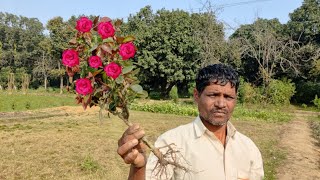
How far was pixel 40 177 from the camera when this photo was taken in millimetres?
6500

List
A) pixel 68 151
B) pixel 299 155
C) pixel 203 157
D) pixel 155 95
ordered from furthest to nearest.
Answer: pixel 155 95 → pixel 299 155 → pixel 68 151 → pixel 203 157

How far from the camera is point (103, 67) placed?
1.90 metres

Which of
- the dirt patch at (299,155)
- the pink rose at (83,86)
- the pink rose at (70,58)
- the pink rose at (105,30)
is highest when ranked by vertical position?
the pink rose at (105,30)

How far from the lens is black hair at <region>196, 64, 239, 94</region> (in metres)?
2.27

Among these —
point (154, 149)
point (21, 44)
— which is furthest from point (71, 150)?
point (21, 44)

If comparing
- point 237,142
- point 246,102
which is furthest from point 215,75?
point 246,102

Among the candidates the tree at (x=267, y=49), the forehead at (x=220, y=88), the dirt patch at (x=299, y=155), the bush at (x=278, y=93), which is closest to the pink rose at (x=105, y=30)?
the forehead at (x=220, y=88)

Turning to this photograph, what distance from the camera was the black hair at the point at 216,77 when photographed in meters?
2.27

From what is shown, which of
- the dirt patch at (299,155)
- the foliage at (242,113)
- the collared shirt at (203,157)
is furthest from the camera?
the foliage at (242,113)

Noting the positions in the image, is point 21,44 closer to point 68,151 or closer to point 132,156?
point 68,151

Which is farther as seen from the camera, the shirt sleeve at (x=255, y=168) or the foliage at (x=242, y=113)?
the foliage at (x=242, y=113)

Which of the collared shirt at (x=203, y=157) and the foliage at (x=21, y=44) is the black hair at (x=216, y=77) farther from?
the foliage at (x=21, y=44)

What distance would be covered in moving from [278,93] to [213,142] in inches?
835

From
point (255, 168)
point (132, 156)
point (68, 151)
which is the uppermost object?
point (132, 156)
